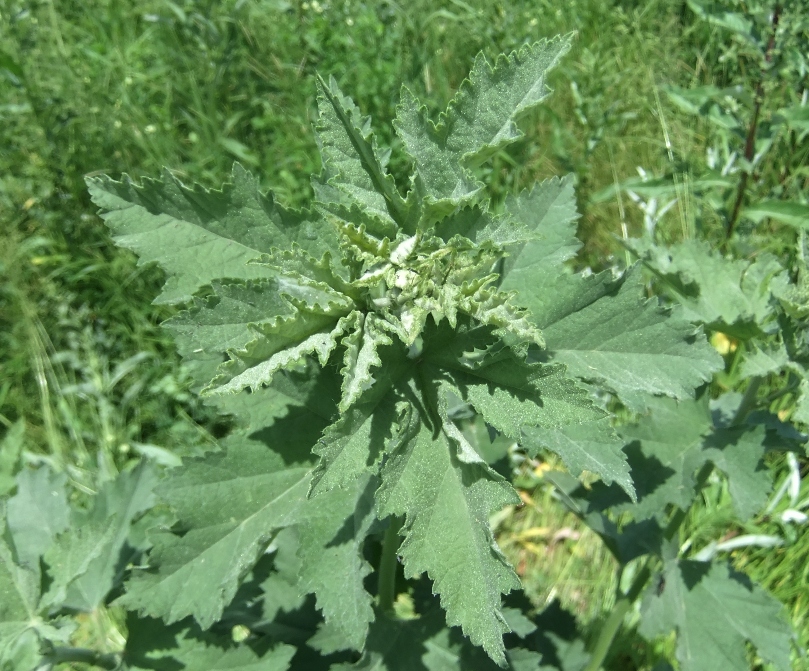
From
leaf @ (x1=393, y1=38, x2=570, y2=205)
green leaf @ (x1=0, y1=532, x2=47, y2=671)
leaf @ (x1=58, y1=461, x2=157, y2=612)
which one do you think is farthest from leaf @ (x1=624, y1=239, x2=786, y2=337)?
green leaf @ (x1=0, y1=532, x2=47, y2=671)

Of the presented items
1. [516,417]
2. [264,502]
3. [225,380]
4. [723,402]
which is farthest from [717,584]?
[225,380]

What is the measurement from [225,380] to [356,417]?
243 mm

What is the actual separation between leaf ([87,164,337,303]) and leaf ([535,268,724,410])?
522mm

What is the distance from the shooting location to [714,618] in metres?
1.99

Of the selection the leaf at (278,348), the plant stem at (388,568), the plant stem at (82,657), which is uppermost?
the leaf at (278,348)

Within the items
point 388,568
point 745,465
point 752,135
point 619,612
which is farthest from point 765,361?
point 752,135

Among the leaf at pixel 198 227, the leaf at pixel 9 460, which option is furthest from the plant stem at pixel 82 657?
the leaf at pixel 198 227

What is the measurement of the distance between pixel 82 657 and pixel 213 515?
600 mm

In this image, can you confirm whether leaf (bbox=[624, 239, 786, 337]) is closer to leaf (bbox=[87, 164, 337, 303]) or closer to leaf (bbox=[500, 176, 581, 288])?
leaf (bbox=[500, 176, 581, 288])

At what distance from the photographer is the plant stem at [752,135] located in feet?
9.48

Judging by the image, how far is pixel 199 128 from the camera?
12.2ft

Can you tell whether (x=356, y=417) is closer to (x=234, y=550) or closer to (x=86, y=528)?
(x=234, y=550)

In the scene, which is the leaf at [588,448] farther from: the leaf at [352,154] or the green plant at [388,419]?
the leaf at [352,154]

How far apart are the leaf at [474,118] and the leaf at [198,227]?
0.26 metres
